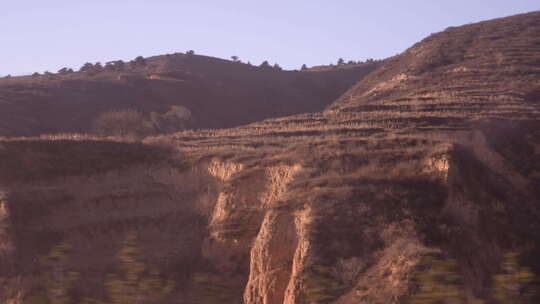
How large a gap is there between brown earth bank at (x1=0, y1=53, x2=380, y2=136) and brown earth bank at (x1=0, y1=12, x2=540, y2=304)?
2443cm

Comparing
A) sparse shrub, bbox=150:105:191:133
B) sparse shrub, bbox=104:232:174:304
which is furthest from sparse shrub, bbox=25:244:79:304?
sparse shrub, bbox=150:105:191:133

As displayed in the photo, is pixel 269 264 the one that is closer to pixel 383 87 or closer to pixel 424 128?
pixel 424 128

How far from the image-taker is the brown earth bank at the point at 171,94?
50500mm

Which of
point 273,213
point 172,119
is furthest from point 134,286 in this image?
point 172,119

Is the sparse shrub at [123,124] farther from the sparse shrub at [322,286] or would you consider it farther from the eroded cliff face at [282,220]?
the sparse shrub at [322,286]

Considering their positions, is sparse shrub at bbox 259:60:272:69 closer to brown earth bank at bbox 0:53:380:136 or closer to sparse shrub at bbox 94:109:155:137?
brown earth bank at bbox 0:53:380:136

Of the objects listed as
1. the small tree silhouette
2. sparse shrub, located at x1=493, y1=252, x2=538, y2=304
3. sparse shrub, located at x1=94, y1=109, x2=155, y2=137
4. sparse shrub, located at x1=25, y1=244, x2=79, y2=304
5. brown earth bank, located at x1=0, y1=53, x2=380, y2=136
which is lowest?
sparse shrub, located at x1=25, y1=244, x2=79, y2=304

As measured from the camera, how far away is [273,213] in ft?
56.3

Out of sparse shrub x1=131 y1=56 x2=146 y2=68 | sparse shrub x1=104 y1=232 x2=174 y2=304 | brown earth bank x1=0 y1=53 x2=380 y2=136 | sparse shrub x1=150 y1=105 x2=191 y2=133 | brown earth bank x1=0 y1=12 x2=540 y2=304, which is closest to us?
sparse shrub x1=104 y1=232 x2=174 y2=304

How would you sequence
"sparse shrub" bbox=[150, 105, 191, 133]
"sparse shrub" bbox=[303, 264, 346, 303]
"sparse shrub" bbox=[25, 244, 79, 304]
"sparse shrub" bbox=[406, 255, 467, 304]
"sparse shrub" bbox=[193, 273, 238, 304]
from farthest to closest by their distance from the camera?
"sparse shrub" bbox=[150, 105, 191, 133], "sparse shrub" bbox=[193, 273, 238, 304], "sparse shrub" bbox=[303, 264, 346, 303], "sparse shrub" bbox=[25, 244, 79, 304], "sparse shrub" bbox=[406, 255, 467, 304]

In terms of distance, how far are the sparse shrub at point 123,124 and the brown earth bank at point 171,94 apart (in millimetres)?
925

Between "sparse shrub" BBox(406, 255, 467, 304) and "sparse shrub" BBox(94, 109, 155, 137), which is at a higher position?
"sparse shrub" BBox(94, 109, 155, 137)

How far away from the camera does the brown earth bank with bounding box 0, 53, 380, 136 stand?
50.5 meters

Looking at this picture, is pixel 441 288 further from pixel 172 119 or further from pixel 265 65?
pixel 265 65
